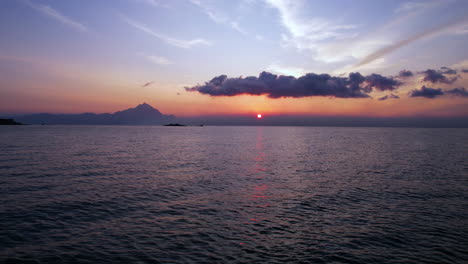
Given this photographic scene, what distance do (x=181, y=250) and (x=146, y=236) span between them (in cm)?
345

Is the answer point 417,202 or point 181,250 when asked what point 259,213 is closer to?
point 181,250

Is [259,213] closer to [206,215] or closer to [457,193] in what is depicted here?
[206,215]

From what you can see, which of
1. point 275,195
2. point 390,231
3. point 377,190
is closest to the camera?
point 390,231

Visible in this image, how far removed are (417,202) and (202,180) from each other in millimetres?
25906

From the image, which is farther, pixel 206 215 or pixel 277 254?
pixel 206 215

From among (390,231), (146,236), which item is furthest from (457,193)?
(146,236)

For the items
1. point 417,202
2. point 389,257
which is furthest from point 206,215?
point 417,202

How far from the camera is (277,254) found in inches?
616

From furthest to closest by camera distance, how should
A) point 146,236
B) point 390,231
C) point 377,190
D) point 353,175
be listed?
point 353,175
point 377,190
point 390,231
point 146,236

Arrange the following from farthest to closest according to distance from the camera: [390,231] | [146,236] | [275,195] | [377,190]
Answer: [377,190], [275,195], [390,231], [146,236]

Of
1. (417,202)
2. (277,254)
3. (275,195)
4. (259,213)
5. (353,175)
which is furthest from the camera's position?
(353,175)

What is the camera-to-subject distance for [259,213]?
23234 millimetres

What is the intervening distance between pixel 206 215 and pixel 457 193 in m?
30.0

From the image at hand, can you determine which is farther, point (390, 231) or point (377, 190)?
point (377, 190)
